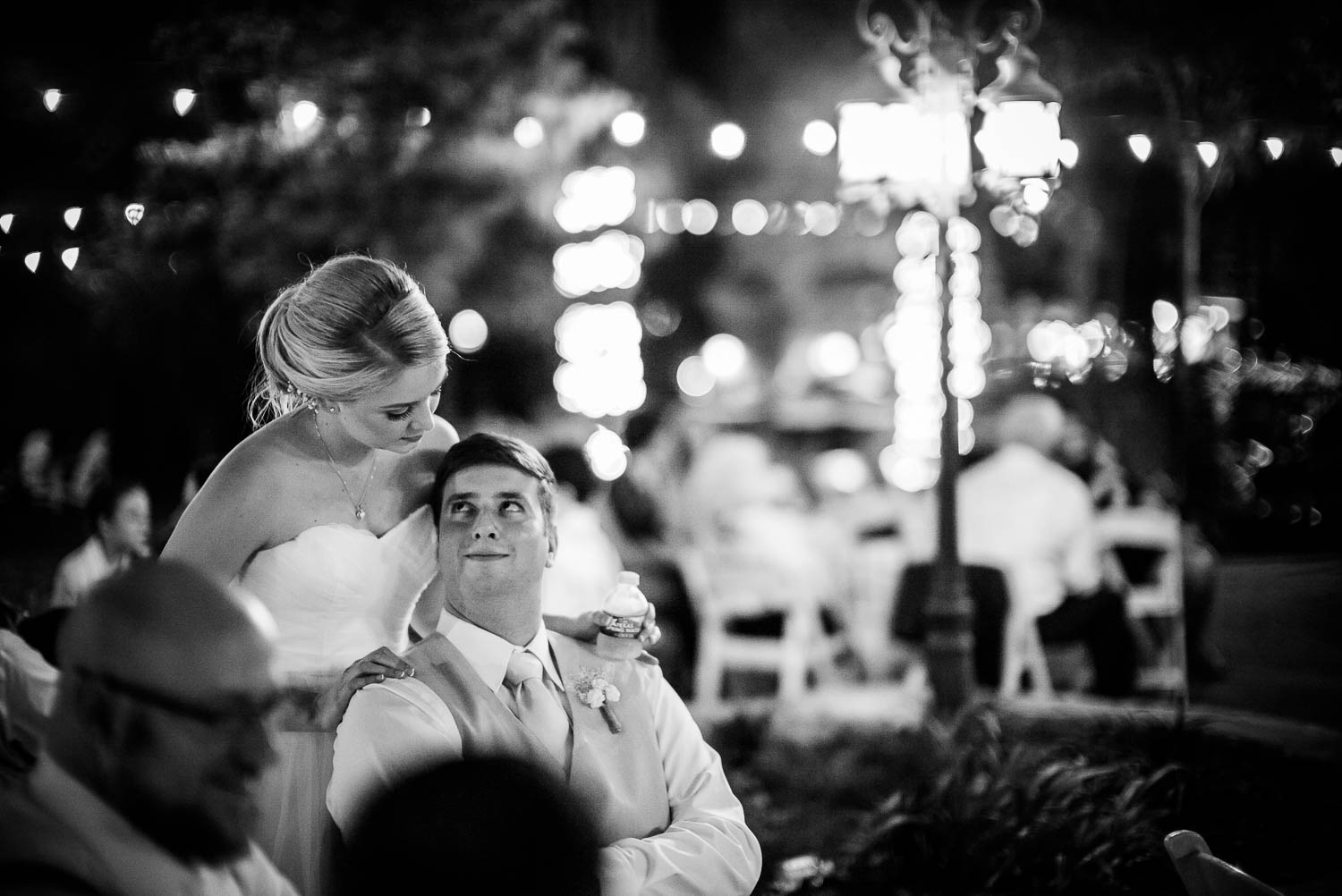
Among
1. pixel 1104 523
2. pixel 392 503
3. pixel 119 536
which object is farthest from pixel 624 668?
pixel 1104 523

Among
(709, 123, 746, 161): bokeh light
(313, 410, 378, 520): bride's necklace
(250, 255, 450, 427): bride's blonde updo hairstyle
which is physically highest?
(709, 123, 746, 161): bokeh light

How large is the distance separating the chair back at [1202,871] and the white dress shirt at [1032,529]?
18.0 feet

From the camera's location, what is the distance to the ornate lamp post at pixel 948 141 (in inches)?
263

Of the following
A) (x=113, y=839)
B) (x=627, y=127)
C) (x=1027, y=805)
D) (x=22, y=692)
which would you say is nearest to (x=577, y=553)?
(x=1027, y=805)

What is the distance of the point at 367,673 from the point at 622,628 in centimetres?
60

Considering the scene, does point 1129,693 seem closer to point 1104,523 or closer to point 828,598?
point 1104,523

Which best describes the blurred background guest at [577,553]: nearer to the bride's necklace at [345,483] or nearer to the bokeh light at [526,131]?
the bride's necklace at [345,483]

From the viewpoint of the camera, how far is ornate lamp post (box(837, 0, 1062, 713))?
668cm

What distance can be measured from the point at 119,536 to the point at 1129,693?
6090 mm

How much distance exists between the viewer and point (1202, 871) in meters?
2.74

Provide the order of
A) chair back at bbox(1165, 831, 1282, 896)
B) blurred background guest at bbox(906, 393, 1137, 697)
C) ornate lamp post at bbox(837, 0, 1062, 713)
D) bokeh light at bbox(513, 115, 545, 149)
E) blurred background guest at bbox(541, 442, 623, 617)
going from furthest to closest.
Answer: bokeh light at bbox(513, 115, 545, 149), blurred background guest at bbox(906, 393, 1137, 697), blurred background guest at bbox(541, 442, 623, 617), ornate lamp post at bbox(837, 0, 1062, 713), chair back at bbox(1165, 831, 1282, 896)

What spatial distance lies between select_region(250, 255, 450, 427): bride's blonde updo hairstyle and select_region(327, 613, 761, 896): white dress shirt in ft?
2.20

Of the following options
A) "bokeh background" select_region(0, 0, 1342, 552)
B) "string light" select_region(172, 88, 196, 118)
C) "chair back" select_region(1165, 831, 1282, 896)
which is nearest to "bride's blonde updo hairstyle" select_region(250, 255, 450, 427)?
"bokeh background" select_region(0, 0, 1342, 552)

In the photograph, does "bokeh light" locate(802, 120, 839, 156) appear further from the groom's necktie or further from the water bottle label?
the groom's necktie
